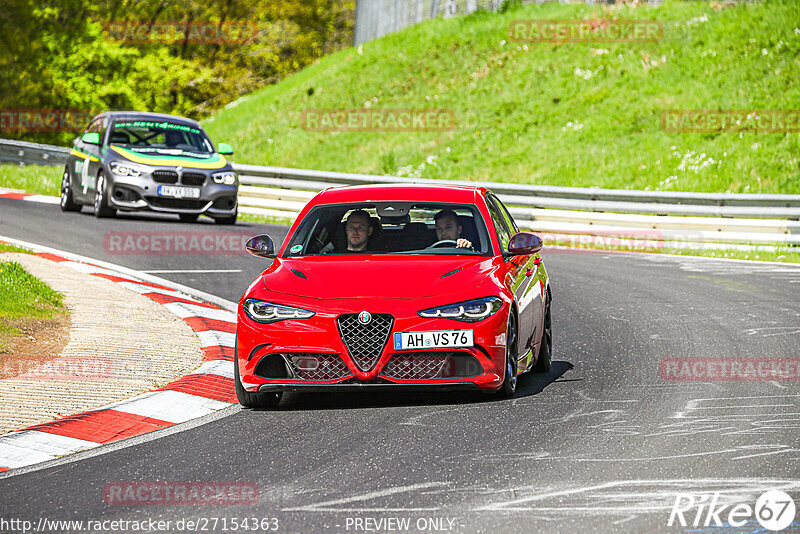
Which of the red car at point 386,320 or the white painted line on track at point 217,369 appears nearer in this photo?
the red car at point 386,320

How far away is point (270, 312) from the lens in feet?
25.1

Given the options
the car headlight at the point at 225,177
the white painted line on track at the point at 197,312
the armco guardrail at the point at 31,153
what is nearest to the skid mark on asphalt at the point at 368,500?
the white painted line on track at the point at 197,312

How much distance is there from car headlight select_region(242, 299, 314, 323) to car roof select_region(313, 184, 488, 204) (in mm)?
1476

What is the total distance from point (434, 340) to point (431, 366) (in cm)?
17

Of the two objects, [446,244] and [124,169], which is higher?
[446,244]

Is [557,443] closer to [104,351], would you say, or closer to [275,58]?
[104,351]

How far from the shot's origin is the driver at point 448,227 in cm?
870

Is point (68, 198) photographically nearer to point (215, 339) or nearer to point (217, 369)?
point (215, 339)

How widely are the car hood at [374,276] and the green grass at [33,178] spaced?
1850cm

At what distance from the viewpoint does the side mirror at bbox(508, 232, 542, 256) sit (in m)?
8.34
